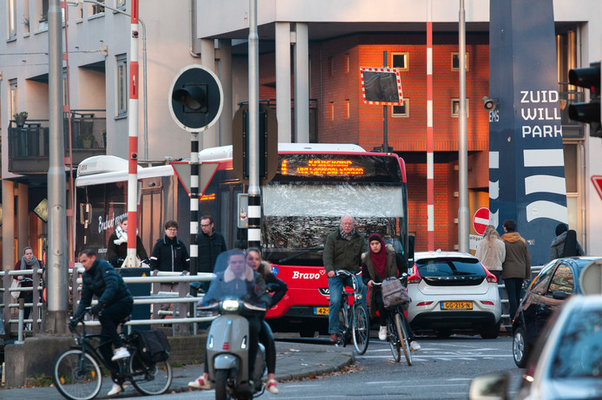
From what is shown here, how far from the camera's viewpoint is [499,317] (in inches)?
875

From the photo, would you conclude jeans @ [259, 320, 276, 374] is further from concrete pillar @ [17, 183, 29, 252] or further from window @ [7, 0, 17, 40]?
concrete pillar @ [17, 183, 29, 252]

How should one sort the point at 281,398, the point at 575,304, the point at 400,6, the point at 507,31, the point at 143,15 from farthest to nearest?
the point at 143,15, the point at 400,6, the point at 507,31, the point at 281,398, the point at 575,304

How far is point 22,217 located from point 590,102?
4547 centimetres

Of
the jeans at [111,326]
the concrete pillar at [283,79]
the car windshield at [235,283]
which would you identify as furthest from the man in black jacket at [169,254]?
the concrete pillar at [283,79]

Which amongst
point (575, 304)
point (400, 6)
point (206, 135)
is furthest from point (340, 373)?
point (206, 135)

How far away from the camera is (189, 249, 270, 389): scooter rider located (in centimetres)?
1190

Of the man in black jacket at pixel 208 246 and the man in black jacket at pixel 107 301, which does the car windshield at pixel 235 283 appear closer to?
the man in black jacket at pixel 107 301

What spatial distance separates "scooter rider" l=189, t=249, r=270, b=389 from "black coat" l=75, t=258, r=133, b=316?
8.52 ft

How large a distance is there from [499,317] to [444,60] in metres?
17.4

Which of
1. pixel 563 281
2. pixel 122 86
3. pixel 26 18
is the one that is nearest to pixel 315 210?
pixel 563 281

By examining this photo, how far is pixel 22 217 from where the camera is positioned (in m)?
54.0

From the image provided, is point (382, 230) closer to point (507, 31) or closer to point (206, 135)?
point (507, 31)

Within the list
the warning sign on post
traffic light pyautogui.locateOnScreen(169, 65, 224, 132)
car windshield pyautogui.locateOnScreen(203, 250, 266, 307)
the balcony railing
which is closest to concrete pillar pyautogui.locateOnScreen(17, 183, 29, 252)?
the balcony railing

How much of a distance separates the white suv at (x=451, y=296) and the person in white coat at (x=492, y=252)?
1726mm
